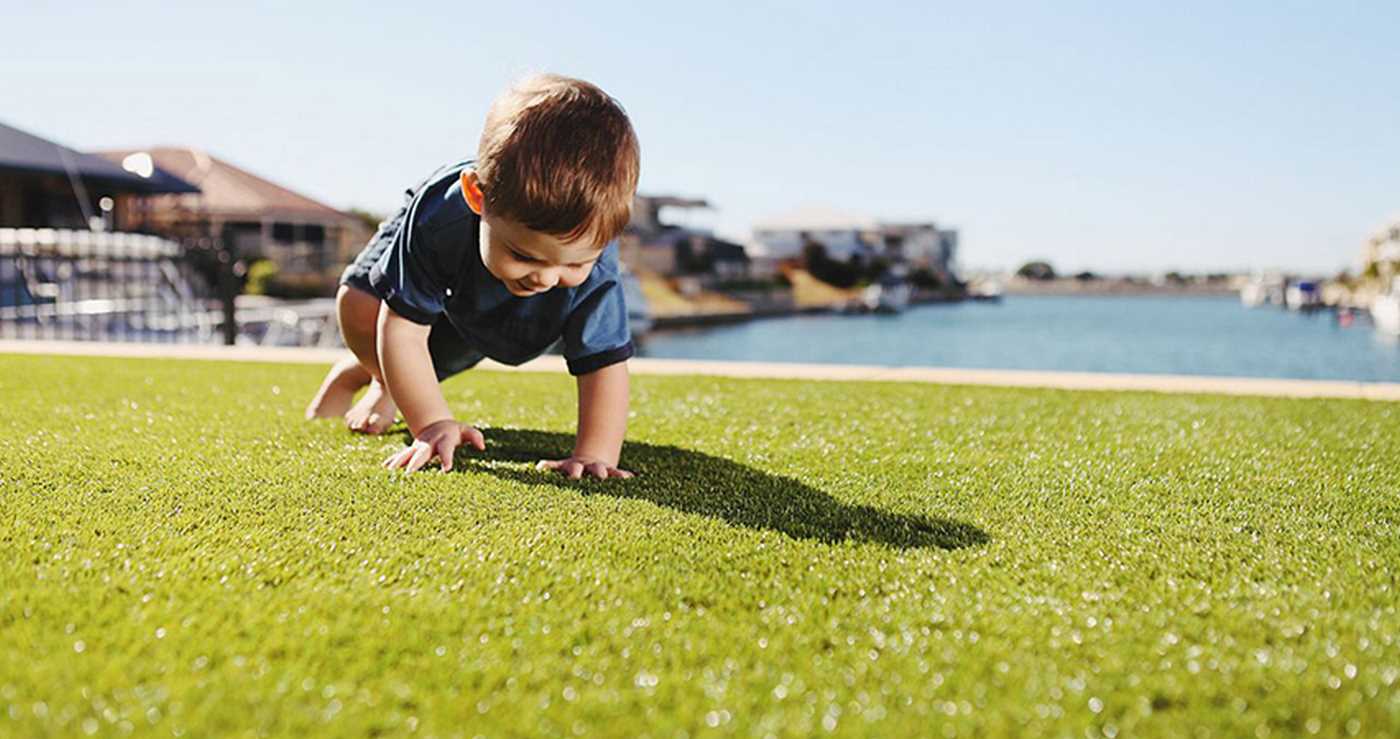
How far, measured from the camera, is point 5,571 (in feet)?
5.03

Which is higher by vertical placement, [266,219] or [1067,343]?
[266,219]

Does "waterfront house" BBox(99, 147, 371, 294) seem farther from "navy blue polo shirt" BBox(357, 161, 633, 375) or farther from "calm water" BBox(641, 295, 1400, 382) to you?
"navy blue polo shirt" BBox(357, 161, 633, 375)

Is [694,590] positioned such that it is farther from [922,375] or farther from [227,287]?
[227,287]

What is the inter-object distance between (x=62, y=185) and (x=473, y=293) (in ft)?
74.4

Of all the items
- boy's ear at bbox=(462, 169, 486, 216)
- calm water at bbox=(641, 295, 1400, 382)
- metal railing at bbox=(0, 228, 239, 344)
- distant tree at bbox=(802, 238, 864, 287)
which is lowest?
calm water at bbox=(641, 295, 1400, 382)

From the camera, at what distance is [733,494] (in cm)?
224

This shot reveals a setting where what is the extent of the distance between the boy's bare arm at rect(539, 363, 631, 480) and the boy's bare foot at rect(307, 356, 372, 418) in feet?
3.35

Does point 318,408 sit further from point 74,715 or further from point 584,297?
point 74,715

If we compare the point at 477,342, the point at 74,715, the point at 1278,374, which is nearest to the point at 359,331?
the point at 477,342

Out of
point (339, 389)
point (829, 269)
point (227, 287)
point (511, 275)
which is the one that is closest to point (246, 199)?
point (227, 287)

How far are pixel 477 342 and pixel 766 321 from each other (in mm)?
47438

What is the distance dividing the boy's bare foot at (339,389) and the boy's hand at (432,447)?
0.88 m

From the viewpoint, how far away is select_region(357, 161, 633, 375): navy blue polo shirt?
252 centimetres

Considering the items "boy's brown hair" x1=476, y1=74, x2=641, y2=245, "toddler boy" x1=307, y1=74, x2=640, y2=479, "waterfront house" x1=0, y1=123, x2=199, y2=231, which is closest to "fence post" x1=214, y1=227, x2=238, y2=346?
"toddler boy" x1=307, y1=74, x2=640, y2=479
